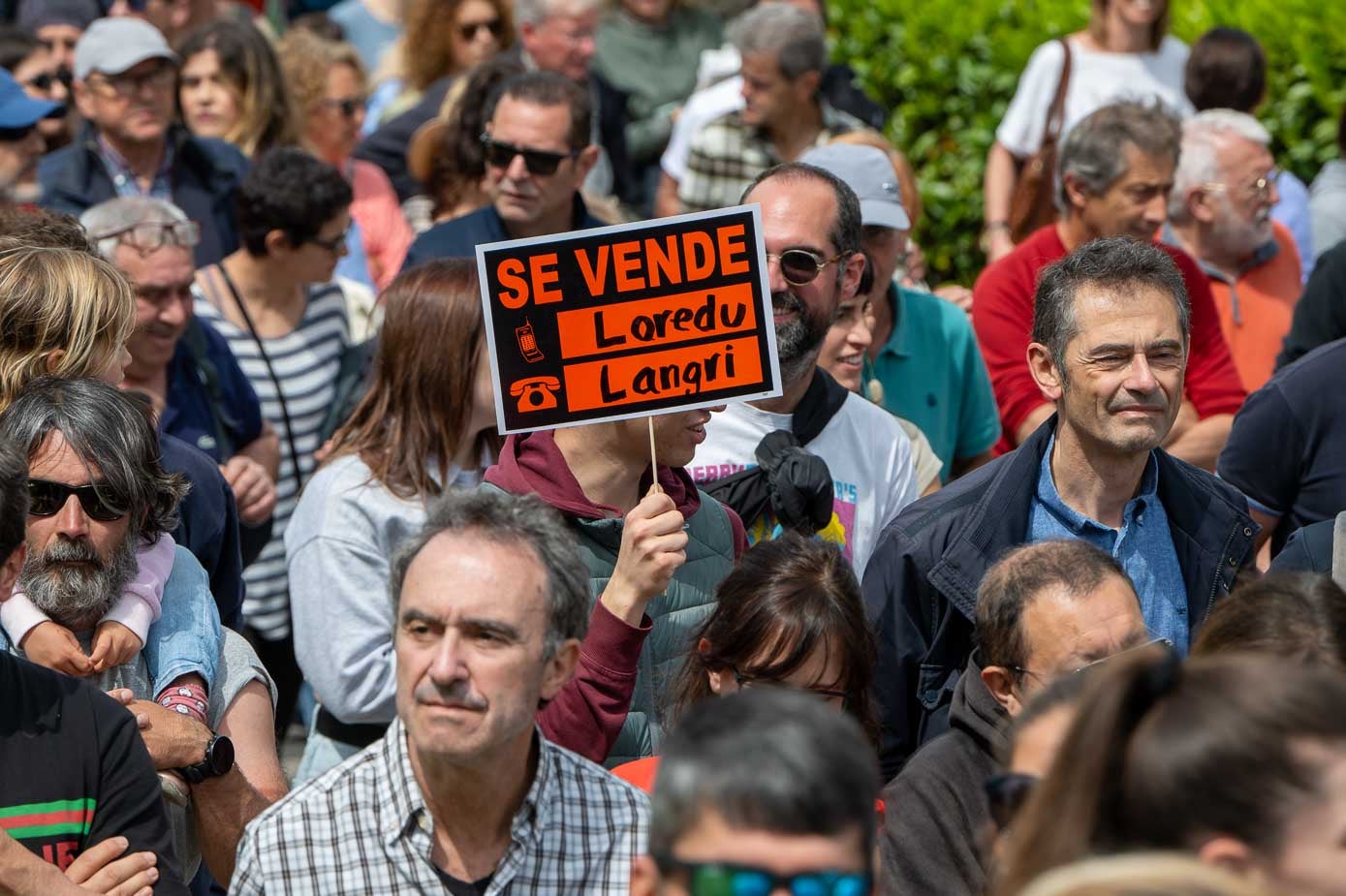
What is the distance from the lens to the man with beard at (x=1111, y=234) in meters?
6.23

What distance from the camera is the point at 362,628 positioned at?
4.61 meters

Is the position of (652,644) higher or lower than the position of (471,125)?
lower

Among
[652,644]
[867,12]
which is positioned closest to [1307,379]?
[652,644]

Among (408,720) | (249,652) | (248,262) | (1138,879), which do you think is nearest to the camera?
(1138,879)

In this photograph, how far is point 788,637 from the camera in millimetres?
3947

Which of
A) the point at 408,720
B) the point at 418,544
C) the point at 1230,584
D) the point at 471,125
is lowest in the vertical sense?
the point at 1230,584

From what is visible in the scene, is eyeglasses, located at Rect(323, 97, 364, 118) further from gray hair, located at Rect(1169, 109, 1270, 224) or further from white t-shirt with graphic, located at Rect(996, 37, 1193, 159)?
gray hair, located at Rect(1169, 109, 1270, 224)

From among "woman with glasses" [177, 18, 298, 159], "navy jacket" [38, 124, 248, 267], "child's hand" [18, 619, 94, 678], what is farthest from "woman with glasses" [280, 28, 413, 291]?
"child's hand" [18, 619, 94, 678]

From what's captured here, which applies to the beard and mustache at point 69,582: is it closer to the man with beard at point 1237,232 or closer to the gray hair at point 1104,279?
the gray hair at point 1104,279

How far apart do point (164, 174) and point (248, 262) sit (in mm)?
921

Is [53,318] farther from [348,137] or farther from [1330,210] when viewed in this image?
[1330,210]

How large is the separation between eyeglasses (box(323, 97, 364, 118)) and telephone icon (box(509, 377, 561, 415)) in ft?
17.7

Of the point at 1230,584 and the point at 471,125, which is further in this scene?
the point at 471,125

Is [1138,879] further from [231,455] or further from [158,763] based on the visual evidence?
[231,455]
